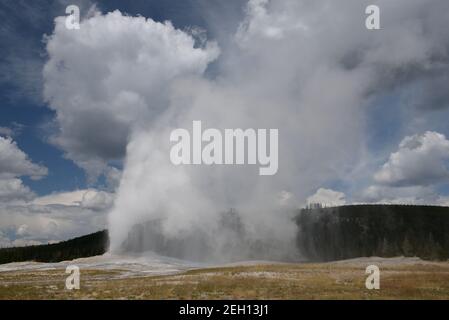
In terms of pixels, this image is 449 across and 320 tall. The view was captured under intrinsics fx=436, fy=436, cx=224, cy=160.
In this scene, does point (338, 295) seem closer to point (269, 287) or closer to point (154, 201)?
point (269, 287)

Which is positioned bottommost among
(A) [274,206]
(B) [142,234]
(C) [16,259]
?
(C) [16,259]

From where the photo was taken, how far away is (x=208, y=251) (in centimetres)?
16688

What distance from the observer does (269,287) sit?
39875 millimetres
